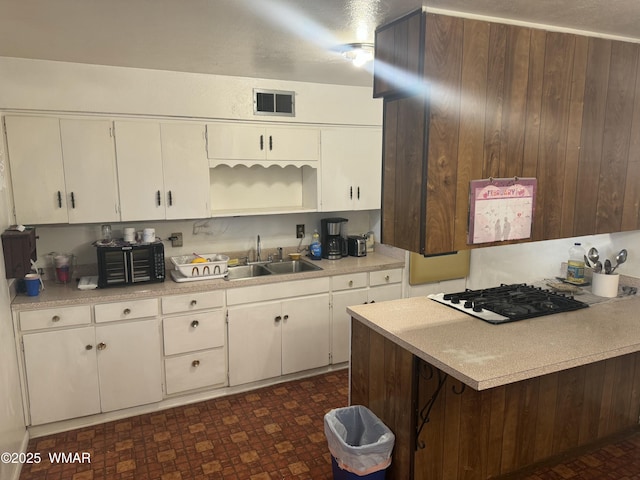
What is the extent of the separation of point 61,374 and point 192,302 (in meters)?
0.92

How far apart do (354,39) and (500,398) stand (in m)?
2.01

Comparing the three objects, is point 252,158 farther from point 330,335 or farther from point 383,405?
point 383,405

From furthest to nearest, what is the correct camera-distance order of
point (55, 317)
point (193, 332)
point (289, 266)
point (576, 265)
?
point (289, 266) → point (193, 332) → point (576, 265) → point (55, 317)

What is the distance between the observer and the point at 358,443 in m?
2.51

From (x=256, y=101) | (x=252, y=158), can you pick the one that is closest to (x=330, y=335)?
(x=252, y=158)

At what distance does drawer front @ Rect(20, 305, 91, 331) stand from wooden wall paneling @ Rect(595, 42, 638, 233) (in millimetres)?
3107

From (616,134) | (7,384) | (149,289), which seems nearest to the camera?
(616,134)

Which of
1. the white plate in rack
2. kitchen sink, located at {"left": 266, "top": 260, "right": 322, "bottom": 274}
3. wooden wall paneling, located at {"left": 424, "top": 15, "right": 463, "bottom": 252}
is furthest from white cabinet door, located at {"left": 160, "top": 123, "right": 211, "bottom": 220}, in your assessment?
wooden wall paneling, located at {"left": 424, "top": 15, "right": 463, "bottom": 252}

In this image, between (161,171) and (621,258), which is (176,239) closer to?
(161,171)

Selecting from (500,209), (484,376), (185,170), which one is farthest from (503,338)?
(185,170)

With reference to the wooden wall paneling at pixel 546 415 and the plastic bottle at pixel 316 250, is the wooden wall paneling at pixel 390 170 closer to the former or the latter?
the wooden wall paneling at pixel 546 415

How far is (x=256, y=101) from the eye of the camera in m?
3.49

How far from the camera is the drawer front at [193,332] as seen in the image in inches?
125

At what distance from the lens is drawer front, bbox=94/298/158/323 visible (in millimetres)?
2972
